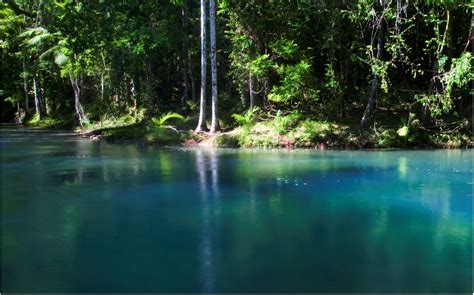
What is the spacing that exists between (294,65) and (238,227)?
39.8 feet

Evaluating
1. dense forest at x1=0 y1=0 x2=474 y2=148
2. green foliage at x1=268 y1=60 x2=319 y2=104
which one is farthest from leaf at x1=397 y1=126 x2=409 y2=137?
green foliage at x1=268 y1=60 x2=319 y2=104

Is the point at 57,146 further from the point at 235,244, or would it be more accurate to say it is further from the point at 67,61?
the point at 235,244

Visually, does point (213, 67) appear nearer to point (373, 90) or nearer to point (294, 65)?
point (294, 65)

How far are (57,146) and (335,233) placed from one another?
14418mm

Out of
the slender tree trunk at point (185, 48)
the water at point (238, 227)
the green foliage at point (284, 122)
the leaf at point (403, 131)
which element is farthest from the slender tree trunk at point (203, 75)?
the leaf at point (403, 131)

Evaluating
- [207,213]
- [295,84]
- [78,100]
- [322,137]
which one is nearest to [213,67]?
[295,84]

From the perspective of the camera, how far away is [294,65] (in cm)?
1820

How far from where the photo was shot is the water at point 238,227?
16.7ft

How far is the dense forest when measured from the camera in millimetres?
16719

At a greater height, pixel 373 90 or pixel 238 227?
pixel 373 90

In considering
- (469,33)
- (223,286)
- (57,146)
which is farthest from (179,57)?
(223,286)

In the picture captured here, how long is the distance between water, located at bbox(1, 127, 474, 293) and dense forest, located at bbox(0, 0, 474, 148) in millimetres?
4376

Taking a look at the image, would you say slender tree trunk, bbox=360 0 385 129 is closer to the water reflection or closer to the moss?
the moss

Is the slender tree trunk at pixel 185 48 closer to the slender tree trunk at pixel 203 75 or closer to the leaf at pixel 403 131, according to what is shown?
A: the slender tree trunk at pixel 203 75
